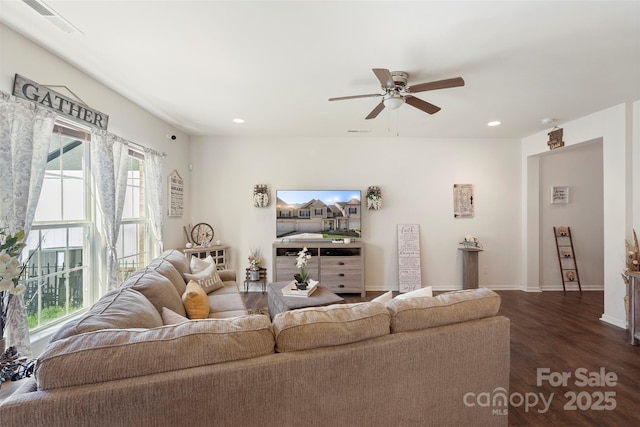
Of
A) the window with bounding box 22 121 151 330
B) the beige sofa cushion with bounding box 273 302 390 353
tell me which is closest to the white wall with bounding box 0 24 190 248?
the window with bounding box 22 121 151 330

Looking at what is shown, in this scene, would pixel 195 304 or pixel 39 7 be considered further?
pixel 195 304

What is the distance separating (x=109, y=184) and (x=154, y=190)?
967 millimetres

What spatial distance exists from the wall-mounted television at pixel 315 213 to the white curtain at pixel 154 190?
1728mm

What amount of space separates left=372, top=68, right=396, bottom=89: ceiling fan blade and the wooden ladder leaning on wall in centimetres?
443

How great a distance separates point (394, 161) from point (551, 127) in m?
2.30

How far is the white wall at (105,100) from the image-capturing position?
191 centimetres

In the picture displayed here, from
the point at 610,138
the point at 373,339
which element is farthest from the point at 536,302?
the point at 373,339

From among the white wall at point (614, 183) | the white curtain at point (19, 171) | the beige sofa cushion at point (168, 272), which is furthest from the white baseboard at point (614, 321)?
the white curtain at point (19, 171)

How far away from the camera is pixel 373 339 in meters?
1.29

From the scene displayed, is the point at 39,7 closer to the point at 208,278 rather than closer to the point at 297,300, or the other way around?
the point at 208,278

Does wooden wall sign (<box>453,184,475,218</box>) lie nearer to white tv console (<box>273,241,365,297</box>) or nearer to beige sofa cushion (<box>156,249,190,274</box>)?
white tv console (<box>273,241,365,297</box>)

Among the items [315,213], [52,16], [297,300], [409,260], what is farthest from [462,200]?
[52,16]

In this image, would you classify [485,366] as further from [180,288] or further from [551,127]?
[551,127]

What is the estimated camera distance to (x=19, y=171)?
1.86 m
